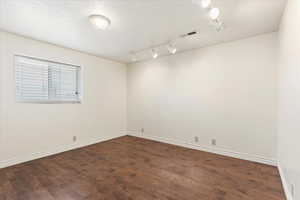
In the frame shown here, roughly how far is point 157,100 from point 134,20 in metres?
2.36

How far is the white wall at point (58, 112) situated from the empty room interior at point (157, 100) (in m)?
0.02

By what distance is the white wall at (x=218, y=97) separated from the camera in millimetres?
2617

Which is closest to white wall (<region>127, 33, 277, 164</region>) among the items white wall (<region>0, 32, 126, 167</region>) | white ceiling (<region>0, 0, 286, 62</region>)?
white ceiling (<region>0, 0, 286, 62</region>)

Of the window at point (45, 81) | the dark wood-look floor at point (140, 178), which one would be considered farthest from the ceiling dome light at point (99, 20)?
the dark wood-look floor at point (140, 178)

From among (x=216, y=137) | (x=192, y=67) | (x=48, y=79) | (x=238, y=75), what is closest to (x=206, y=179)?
(x=216, y=137)

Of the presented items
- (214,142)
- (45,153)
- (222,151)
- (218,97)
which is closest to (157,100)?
(218,97)

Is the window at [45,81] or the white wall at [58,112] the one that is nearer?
the white wall at [58,112]

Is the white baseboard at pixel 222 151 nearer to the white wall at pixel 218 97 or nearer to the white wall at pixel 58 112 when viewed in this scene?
the white wall at pixel 218 97

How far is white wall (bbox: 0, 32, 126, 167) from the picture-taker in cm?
253

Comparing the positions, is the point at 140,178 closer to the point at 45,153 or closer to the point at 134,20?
the point at 45,153

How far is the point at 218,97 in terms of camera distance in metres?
3.11

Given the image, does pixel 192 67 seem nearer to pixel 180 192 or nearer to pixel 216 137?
pixel 216 137

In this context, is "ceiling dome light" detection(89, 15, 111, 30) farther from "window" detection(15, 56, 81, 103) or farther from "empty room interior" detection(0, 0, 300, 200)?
"window" detection(15, 56, 81, 103)

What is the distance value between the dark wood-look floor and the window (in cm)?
128
